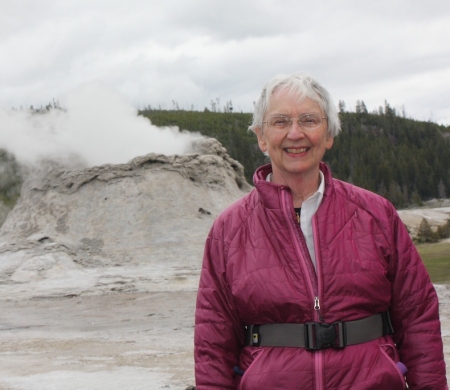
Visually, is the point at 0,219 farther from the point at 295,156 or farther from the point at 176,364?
the point at 295,156

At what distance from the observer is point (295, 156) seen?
250cm

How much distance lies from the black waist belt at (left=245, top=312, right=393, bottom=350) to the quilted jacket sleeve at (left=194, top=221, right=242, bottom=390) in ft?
0.34

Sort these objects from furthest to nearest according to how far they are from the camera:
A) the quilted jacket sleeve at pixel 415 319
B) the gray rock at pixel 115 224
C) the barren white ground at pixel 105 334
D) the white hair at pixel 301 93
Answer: the gray rock at pixel 115 224 → the barren white ground at pixel 105 334 → the white hair at pixel 301 93 → the quilted jacket sleeve at pixel 415 319

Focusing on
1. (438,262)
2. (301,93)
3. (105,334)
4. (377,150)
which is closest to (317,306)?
(301,93)

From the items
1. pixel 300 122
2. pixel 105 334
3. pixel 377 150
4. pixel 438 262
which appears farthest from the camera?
pixel 377 150

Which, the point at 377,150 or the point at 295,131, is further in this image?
the point at 377,150

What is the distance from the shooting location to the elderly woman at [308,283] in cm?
228

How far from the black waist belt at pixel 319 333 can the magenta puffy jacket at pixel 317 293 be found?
0.02 metres

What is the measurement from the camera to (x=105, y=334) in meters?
9.50

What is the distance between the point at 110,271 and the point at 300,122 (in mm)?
12670

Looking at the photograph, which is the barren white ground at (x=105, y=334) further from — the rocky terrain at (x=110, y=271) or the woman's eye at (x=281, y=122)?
the woman's eye at (x=281, y=122)

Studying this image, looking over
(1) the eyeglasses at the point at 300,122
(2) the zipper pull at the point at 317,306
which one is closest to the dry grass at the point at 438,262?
(1) the eyeglasses at the point at 300,122

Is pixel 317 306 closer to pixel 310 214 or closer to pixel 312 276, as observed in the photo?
pixel 312 276

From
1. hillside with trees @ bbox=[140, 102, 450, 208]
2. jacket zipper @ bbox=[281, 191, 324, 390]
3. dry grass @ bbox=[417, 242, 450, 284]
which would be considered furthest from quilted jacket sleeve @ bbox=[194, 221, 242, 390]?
hillside with trees @ bbox=[140, 102, 450, 208]
